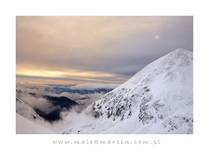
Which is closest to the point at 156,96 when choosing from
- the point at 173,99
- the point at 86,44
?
the point at 173,99

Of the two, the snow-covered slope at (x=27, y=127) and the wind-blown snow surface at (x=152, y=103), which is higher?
the wind-blown snow surface at (x=152, y=103)

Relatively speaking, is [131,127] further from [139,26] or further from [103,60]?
[139,26]

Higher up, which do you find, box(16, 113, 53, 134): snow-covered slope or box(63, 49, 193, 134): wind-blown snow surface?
box(63, 49, 193, 134): wind-blown snow surface

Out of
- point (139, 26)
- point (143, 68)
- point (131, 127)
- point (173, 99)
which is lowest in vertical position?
point (131, 127)
